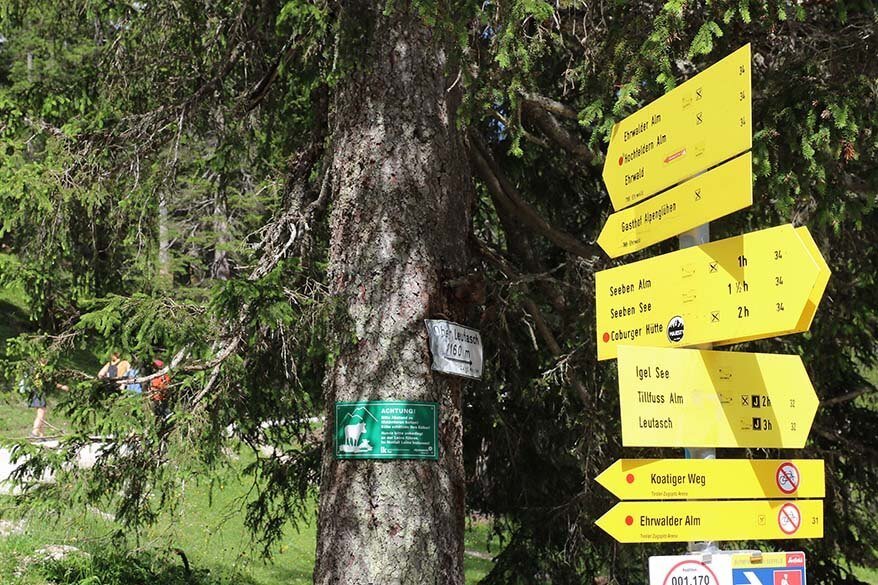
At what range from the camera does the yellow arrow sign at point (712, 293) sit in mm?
3043

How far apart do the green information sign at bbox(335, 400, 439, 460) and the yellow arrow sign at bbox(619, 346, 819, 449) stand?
2190 millimetres

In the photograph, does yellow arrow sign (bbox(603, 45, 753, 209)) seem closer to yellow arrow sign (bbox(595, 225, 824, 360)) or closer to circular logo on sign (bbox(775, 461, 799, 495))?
yellow arrow sign (bbox(595, 225, 824, 360))

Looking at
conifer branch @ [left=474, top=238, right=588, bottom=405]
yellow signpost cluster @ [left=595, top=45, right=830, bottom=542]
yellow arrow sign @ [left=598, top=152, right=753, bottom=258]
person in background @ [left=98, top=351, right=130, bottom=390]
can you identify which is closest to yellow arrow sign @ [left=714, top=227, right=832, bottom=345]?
yellow signpost cluster @ [left=595, top=45, right=830, bottom=542]

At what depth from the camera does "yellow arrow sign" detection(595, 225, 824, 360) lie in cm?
304

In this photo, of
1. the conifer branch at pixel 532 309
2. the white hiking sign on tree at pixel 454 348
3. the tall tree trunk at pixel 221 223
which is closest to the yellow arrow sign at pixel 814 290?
the white hiking sign on tree at pixel 454 348

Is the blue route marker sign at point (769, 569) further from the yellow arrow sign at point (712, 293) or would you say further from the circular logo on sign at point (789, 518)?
the yellow arrow sign at point (712, 293)

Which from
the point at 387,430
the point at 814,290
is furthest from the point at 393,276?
the point at 814,290

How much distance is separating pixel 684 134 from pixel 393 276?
2296mm

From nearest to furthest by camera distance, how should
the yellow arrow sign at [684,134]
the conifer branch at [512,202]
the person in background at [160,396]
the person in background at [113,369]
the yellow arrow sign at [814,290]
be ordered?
the yellow arrow sign at [814,290], the yellow arrow sign at [684,134], the person in background at [160,396], the conifer branch at [512,202], the person in background at [113,369]

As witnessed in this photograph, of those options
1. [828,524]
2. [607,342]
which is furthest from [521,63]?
[828,524]

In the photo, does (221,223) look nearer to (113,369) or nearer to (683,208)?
(113,369)

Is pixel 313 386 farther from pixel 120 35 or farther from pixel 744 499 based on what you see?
pixel 744 499

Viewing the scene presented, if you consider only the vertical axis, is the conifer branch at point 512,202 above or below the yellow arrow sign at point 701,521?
above

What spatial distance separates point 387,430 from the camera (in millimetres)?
5238
